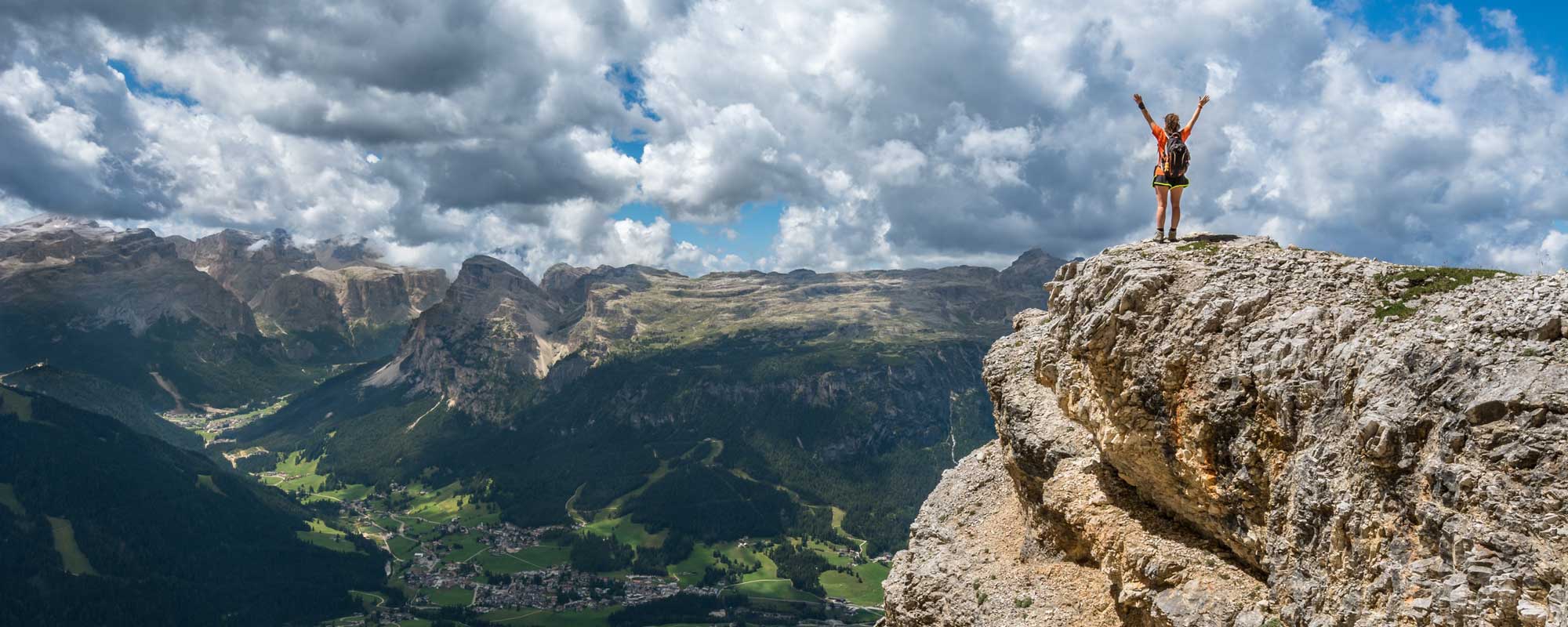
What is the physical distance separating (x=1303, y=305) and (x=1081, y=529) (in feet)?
40.5

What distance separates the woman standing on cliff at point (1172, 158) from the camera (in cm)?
2719

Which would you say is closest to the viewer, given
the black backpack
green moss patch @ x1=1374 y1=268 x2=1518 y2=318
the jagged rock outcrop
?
the jagged rock outcrop

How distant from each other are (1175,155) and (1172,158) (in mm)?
127

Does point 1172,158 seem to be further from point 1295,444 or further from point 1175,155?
point 1295,444

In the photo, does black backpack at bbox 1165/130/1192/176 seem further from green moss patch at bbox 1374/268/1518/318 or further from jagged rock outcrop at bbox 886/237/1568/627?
green moss patch at bbox 1374/268/1518/318

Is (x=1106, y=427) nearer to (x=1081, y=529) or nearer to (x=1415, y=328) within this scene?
(x=1081, y=529)

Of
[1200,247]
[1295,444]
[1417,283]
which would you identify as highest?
[1200,247]

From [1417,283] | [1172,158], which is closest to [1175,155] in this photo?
[1172,158]

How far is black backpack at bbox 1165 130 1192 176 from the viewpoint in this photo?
27.2 meters

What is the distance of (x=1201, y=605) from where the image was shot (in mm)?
22109

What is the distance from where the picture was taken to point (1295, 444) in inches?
742

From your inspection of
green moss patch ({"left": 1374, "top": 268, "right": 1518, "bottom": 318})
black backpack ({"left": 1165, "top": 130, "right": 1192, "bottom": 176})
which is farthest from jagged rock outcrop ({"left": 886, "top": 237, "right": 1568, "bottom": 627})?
black backpack ({"left": 1165, "top": 130, "right": 1192, "bottom": 176})

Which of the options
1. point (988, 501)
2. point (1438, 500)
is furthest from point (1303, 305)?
point (988, 501)

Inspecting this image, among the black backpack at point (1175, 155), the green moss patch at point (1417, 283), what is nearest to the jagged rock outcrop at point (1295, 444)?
the green moss patch at point (1417, 283)
